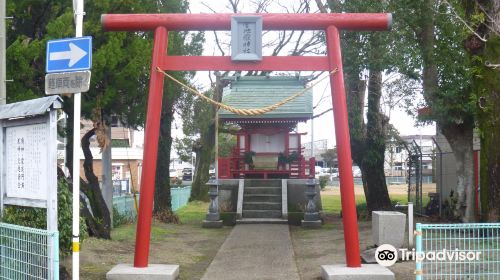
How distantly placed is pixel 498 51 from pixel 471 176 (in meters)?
7.01

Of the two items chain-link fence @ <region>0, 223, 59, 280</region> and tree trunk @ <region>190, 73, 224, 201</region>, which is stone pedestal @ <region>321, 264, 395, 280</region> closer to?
chain-link fence @ <region>0, 223, 59, 280</region>

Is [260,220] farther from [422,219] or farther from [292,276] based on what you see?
[292,276]

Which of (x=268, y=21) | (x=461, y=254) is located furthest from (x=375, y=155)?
(x=461, y=254)

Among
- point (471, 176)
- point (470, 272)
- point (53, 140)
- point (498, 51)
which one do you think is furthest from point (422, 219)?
point (53, 140)

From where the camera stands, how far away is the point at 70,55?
7.69 m

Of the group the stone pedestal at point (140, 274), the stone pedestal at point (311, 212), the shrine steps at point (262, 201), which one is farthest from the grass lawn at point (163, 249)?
the stone pedestal at point (311, 212)

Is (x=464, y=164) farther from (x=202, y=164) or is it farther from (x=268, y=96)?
(x=202, y=164)

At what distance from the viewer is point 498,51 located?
1056 centimetres

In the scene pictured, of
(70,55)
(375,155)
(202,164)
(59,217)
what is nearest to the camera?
(70,55)

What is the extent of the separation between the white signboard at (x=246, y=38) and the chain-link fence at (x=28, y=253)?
445 cm

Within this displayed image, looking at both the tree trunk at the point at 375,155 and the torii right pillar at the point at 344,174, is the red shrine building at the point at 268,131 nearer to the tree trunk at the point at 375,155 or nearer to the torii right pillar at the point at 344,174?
the tree trunk at the point at 375,155

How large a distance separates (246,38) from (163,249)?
241 inches

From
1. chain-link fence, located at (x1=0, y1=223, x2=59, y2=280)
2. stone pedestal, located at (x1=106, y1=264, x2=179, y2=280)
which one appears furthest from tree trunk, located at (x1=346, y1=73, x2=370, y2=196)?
chain-link fence, located at (x1=0, y1=223, x2=59, y2=280)

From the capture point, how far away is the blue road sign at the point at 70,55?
298 inches
